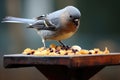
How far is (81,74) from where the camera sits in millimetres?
2480

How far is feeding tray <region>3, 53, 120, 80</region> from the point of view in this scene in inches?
87.7

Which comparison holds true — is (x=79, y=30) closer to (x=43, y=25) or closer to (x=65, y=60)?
(x=43, y=25)

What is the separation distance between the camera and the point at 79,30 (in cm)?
420

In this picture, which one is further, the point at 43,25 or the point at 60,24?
the point at 43,25

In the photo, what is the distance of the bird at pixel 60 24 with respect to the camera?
2.66 meters

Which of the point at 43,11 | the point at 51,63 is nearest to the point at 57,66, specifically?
the point at 51,63

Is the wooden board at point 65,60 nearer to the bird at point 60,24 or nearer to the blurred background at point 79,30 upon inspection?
the bird at point 60,24

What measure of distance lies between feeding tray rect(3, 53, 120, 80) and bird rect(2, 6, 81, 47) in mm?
342

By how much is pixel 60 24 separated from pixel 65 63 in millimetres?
614

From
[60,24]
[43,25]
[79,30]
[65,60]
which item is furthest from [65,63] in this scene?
[79,30]

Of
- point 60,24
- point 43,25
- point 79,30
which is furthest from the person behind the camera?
point 79,30

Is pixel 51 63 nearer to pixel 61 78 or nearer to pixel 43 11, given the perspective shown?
pixel 61 78

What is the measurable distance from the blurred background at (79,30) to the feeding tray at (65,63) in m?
1.69

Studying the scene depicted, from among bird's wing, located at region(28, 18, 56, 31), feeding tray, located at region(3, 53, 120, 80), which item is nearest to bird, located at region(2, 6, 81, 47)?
bird's wing, located at region(28, 18, 56, 31)
